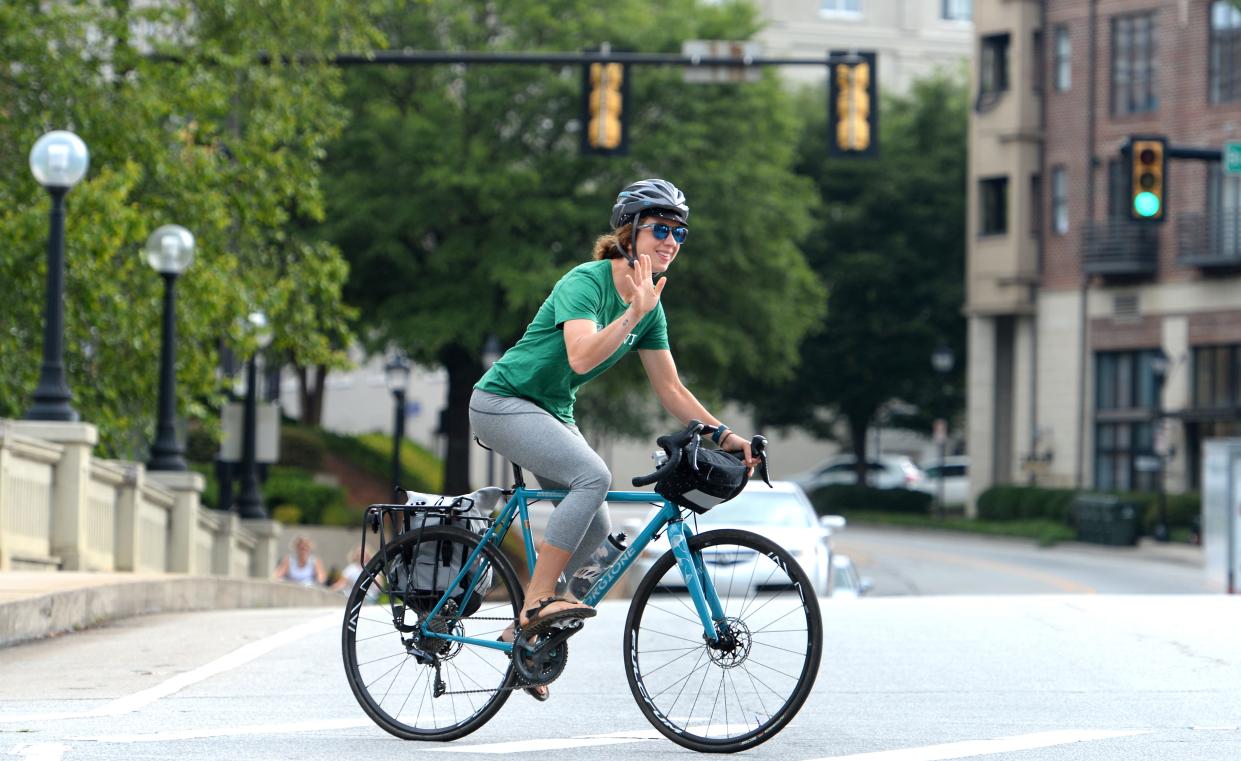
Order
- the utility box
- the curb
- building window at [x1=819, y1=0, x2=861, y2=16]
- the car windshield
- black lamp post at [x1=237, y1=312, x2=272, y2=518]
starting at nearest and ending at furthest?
the curb
the car windshield
the utility box
black lamp post at [x1=237, y1=312, x2=272, y2=518]
building window at [x1=819, y1=0, x2=861, y2=16]

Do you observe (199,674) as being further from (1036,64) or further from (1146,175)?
(1036,64)

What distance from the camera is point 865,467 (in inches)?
2562

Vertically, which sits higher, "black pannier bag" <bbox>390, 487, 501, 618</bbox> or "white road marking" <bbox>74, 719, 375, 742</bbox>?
"black pannier bag" <bbox>390, 487, 501, 618</bbox>

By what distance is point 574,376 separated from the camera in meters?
7.62

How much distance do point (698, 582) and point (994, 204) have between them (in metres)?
53.4

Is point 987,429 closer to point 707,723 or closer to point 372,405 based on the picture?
point 372,405

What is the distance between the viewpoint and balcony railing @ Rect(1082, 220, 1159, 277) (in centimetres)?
5500

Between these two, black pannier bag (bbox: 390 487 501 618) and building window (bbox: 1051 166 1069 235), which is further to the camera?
building window (bbox: 1051 166 1069 235)

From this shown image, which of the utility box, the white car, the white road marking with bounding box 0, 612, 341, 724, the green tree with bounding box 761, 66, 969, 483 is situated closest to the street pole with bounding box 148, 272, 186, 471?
the white car

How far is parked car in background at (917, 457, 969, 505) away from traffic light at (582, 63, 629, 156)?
145 feet

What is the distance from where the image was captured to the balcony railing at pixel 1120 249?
2165 inches

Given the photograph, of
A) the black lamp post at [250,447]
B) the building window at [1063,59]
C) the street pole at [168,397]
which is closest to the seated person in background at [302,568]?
the black lamp post at [250,447]

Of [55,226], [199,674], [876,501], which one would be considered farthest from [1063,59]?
[199,674]

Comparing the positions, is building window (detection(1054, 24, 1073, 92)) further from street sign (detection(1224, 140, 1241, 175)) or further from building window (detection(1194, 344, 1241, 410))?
street sign (detection(1224, 140, 1241, 175))
